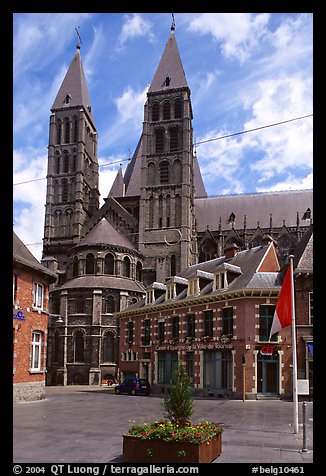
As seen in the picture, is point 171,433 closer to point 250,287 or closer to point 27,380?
point 27,380

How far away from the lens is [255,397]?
1099 inches

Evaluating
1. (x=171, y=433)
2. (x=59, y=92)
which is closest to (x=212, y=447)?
(x=171, y=433)

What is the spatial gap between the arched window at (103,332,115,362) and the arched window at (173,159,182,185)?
70.3 feet

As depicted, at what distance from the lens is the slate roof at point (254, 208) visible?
73438 mm

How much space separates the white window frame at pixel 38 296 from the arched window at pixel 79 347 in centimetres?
2900

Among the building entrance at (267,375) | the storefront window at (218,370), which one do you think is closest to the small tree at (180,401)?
the building entrance at (267,375)

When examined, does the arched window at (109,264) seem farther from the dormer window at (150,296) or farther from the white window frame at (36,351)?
the white window frame at (36,351)

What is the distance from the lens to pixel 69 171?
72.7m

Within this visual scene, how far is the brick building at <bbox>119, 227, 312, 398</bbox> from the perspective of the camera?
2827cm

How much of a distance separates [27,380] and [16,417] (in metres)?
6.19

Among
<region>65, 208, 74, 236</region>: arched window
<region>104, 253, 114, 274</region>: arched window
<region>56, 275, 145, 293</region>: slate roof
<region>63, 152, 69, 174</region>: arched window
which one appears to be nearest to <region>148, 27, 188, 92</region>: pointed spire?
<region>63, 152, 69, 174</region>: arched window

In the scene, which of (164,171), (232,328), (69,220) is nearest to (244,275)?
(232,328)
